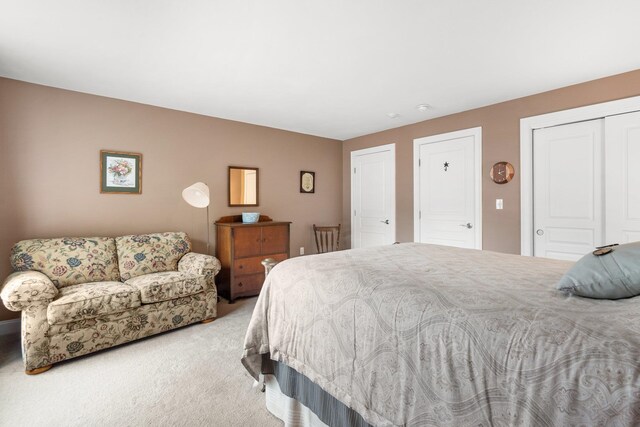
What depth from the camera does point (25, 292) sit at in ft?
7.13

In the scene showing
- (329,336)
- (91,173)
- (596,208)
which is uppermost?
(91,173)

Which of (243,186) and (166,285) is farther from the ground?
(243,186)

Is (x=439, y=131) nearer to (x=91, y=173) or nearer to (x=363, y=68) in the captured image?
(x=363, y=68)

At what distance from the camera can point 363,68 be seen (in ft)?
8.87

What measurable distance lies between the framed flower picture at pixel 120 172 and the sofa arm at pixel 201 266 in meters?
1.09

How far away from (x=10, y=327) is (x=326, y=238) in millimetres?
3715

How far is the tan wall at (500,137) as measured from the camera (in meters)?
2.95

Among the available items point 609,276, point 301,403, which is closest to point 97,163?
point 301,403

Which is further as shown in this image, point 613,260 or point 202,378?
point 202,378

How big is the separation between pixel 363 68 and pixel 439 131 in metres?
1.92

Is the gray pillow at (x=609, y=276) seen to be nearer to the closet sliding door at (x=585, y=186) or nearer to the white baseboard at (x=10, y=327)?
the closet sliding door at (x=585, y=186)

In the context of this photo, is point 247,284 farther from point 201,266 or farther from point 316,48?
point 316,48

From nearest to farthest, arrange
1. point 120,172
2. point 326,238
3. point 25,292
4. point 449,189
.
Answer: point 25,292 → point 120,172 → point 449,189 → point 326,238

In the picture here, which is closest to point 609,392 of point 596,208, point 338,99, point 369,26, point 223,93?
point 369,26
